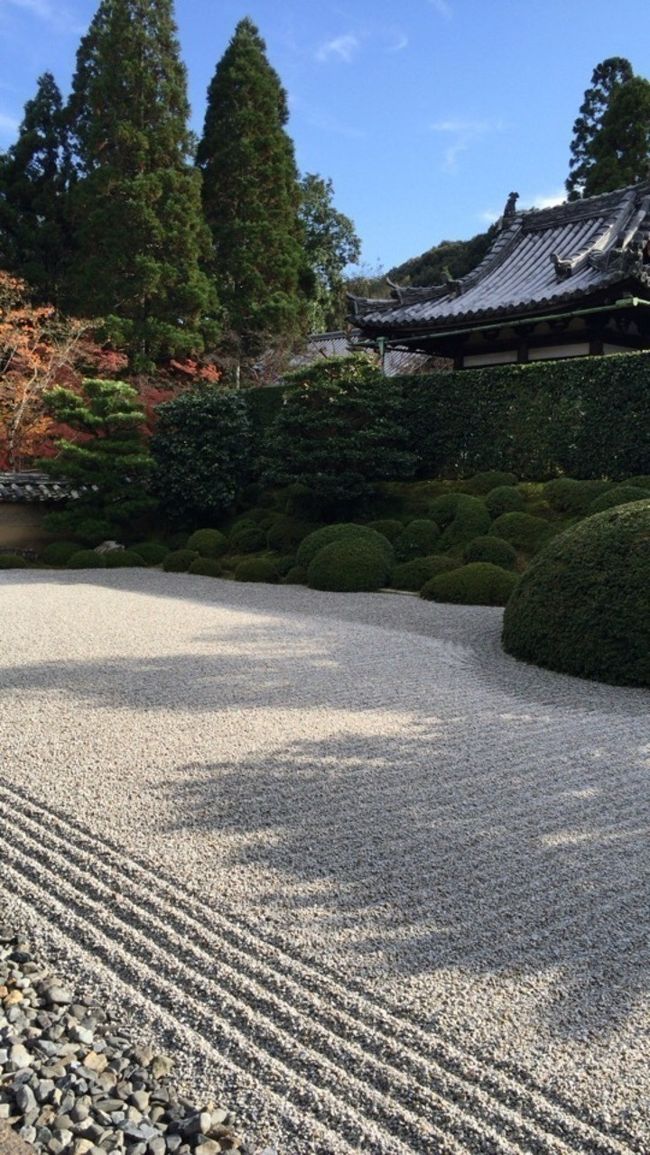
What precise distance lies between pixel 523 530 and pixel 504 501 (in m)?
0.96

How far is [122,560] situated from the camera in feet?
51.3

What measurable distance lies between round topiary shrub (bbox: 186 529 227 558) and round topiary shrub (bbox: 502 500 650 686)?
8726 millimetres

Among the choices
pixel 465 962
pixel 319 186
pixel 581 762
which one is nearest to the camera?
pixel 465 962

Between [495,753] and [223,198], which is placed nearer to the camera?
[495,753]

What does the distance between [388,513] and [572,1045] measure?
12.3 m

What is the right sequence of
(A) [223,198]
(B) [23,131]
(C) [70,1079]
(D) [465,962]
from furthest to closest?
(B) [23,131] → (A) [223,198] → (D) [465,962] → (C) [70,1079]

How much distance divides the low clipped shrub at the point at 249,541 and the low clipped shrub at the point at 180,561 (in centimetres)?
73

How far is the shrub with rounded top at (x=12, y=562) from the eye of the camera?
16.0 m

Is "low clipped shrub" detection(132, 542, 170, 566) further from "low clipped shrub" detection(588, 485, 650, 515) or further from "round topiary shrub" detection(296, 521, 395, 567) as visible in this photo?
"low clipped shrub" detection(588, 485, 650, 515)

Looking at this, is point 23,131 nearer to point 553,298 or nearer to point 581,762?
point 553,298

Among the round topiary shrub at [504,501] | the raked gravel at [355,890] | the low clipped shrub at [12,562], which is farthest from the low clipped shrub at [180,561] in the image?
the raked gravel at [355,890]

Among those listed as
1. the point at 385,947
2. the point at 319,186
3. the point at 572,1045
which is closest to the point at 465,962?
the point at 385,947

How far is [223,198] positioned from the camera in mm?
23453

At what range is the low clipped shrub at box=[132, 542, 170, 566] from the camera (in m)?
15.9
